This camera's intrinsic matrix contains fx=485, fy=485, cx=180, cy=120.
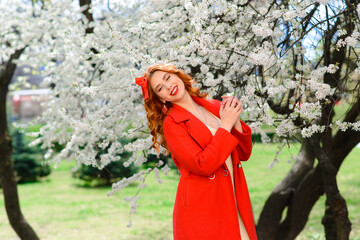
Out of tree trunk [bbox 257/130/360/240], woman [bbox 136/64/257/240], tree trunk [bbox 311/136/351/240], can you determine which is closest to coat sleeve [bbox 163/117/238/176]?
woman [bbox 136/64/257/240]

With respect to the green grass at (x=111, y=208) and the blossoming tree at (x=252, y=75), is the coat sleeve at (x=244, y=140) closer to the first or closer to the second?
the blossoming tree at (x=252, y=75)

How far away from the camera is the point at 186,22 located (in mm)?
3680

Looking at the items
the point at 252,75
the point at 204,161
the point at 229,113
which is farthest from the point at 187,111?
the point at 252,75

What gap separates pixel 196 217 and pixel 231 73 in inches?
46.2

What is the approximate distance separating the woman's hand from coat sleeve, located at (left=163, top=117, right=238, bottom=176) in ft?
0.16

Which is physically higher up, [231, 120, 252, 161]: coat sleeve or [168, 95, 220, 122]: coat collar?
[168, 95, 220, 122]: coat collar

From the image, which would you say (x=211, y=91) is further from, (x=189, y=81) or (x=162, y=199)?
(x=162, y=199)

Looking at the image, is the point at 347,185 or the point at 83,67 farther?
the point at 347,185

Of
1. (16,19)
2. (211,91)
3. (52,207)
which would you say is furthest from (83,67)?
(52,207)

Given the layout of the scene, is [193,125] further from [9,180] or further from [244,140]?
[9,180]

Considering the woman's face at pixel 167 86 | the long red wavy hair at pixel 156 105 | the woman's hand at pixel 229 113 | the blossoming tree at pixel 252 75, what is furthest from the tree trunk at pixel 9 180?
the woman's hand at pixel 229 113

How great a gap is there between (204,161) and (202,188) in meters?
0.17

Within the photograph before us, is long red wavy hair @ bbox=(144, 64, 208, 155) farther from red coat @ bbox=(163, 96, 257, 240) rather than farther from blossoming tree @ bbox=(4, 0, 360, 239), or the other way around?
blossoming tree @ bbox=(4, 0, 360, 239)

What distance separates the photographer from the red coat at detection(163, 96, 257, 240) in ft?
7.39
